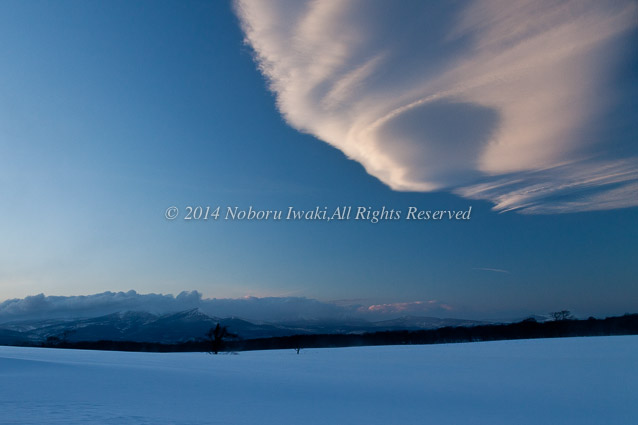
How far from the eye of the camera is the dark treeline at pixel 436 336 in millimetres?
74000

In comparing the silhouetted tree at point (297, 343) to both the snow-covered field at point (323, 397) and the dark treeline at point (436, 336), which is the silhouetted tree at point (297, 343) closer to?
the dark treeline at point (436, 336)

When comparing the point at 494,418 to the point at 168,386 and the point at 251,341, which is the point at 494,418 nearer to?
the point at 168,386

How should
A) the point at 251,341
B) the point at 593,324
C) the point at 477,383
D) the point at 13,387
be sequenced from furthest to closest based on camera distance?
→ the point at 251,341
the point at 593,324
the point at 477,383
the point at 13,387

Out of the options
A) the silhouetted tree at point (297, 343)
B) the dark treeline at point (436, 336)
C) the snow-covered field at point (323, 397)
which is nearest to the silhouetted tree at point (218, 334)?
the silhouetted tree at point (297, 343)

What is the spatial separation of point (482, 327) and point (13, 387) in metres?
85.1

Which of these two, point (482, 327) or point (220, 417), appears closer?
point (220, 417)

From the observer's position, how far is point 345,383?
64.1ft

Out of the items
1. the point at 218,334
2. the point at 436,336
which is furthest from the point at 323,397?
the point at 436,336

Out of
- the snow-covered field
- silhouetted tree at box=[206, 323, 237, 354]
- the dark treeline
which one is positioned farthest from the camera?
the dark treeline

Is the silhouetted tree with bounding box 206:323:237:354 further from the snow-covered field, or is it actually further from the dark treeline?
the snow-covered field

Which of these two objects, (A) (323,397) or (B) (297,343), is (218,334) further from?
(A) (323,397)

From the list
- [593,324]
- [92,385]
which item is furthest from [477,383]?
[593,324]

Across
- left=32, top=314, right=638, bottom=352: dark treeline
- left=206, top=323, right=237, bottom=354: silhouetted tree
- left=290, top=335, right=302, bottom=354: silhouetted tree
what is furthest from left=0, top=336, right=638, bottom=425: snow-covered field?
left=32, top=314, right=638, bottom=352: dark treeline

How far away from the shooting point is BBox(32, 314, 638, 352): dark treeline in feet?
243
